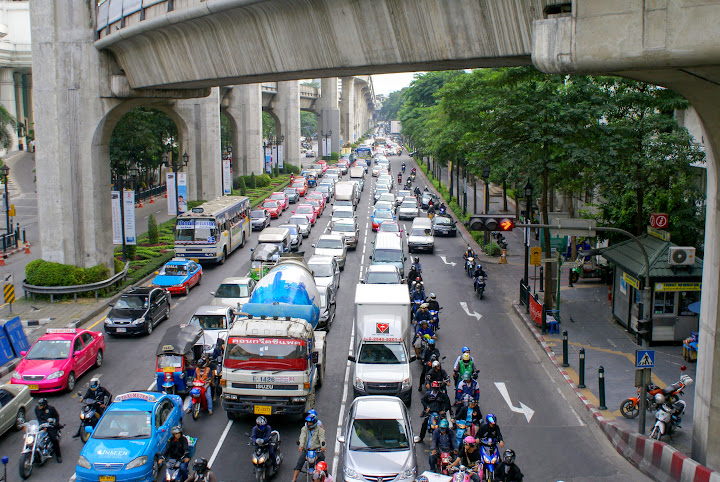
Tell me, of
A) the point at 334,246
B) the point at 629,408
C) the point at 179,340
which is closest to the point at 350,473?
the point at 179,340

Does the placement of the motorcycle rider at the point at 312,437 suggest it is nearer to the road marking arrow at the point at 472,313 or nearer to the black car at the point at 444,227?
the road marking arrow at the point at 472,313

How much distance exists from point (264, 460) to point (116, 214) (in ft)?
77.3

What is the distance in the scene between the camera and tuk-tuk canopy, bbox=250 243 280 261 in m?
34.3

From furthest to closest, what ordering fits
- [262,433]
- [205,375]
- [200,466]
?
1. [205,375]
2. [262,433]
3. [200,466]

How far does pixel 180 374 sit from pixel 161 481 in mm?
4219

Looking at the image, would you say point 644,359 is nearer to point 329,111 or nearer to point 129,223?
point 129,223

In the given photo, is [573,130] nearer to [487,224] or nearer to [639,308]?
[639,308]

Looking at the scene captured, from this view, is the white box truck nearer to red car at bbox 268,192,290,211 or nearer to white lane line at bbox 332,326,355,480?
white lane line at bbox 332,326,355,480

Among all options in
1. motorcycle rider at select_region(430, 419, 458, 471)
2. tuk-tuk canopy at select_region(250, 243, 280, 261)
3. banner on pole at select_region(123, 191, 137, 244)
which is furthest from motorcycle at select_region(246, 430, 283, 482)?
banner on pole at select_region(123, 191, 137, 244)

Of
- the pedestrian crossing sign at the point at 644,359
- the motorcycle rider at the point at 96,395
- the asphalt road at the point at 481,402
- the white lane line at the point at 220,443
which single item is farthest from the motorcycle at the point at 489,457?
the motorcycle rider at the point at 96,395

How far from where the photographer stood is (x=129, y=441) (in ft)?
48.8

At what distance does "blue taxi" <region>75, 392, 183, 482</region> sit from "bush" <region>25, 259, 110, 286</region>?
16.5 m

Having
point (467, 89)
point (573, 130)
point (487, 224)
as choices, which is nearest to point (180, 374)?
point (487, 224)

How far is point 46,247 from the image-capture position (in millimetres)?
32219
